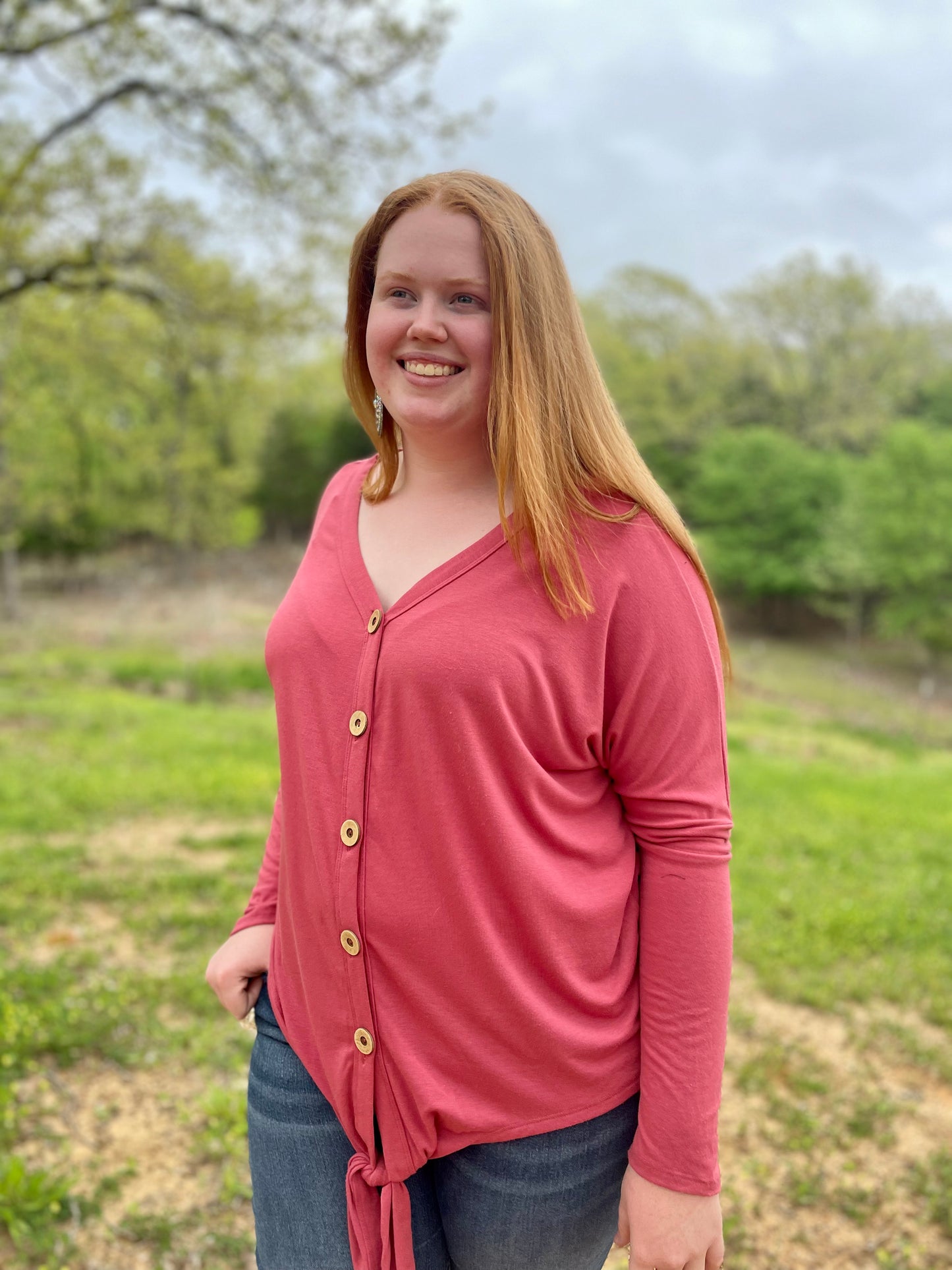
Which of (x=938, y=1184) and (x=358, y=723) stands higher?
(x=358, y=723)

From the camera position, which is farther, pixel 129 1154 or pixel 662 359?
pixel 662 359

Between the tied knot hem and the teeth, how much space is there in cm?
110

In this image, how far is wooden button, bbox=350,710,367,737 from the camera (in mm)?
1281

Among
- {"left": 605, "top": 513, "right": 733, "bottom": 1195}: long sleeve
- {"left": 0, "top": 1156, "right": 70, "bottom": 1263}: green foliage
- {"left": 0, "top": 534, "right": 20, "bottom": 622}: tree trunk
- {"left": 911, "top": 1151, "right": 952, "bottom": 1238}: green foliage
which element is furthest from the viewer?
{"left": 0, "top": 534, "right": 20, "bottom": 622}: tree trunk

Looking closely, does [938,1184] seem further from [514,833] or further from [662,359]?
[662,359]

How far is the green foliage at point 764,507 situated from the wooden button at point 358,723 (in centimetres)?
3265

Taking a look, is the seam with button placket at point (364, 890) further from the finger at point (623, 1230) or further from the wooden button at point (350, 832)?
the finger at point (623, 1230)

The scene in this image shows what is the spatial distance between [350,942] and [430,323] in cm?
86

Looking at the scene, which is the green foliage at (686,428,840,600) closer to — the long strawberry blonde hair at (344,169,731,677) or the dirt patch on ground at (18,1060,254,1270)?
the dirt patch on ground at (18,1060,254,1270)

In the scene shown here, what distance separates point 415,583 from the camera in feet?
4.46

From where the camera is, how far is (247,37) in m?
5.98

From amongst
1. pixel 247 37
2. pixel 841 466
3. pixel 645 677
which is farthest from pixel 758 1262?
pixel 841 466

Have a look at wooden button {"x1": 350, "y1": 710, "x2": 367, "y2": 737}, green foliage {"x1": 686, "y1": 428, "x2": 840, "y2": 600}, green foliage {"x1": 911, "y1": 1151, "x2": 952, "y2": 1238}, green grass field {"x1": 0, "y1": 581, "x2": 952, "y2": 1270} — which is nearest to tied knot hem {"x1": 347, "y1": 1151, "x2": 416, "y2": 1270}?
wooden button {"x1": 350, "y1": 710, "x2": 367, "y2": 737}

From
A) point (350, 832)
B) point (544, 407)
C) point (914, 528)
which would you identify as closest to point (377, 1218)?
point (350, 832)
